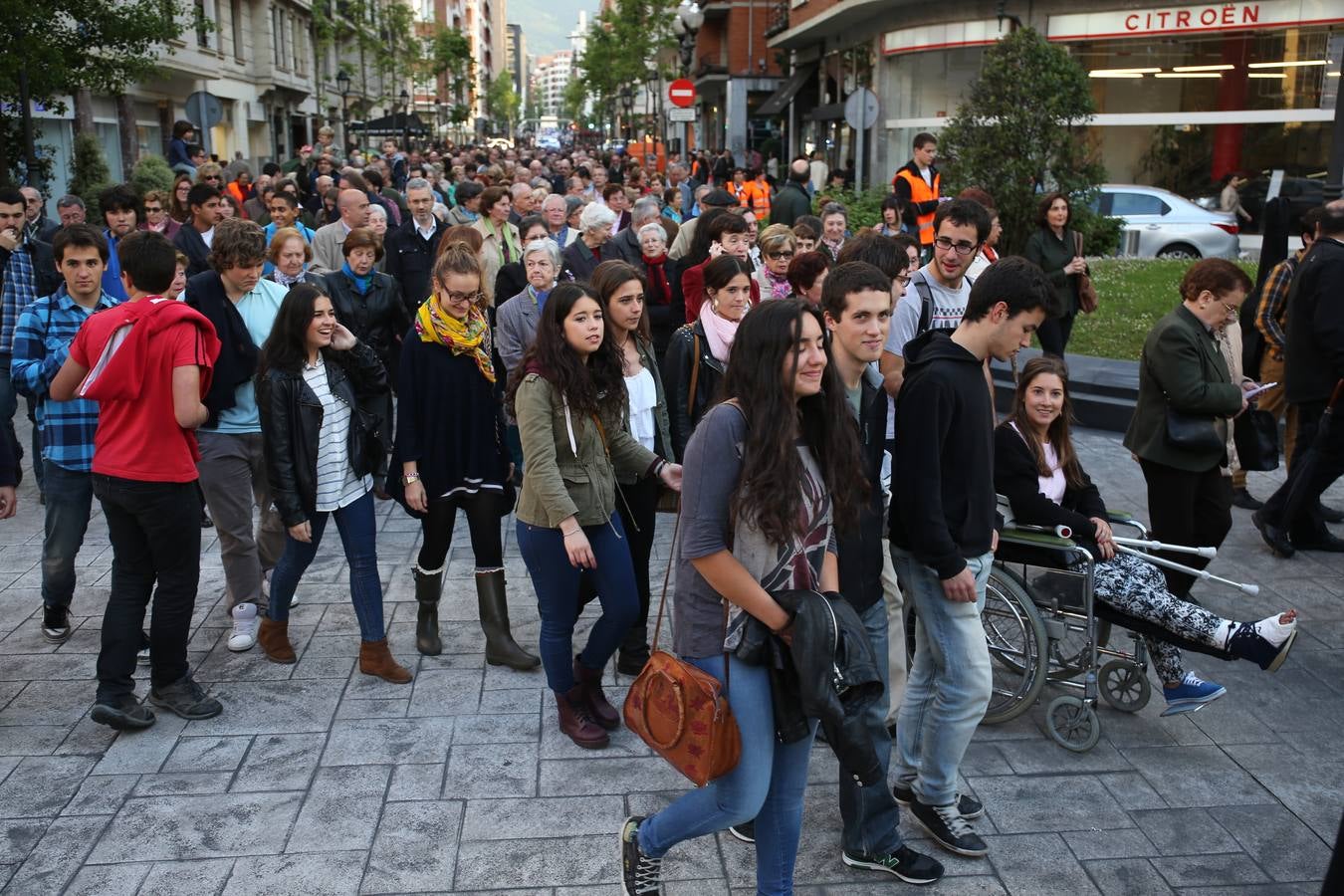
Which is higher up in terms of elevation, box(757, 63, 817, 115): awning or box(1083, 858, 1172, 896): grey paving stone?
box(757, 63, 817, 115): awning

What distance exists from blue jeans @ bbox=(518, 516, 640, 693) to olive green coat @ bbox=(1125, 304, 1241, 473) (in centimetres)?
249

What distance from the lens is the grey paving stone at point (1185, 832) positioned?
4066 mm

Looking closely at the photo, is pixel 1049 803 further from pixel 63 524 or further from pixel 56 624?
pixel 56 624

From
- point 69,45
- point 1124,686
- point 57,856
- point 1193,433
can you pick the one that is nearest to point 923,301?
point 1193,433

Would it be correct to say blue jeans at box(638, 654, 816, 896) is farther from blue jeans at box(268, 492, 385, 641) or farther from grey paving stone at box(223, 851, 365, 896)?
blue jeans at box(268, 492, 385, 641)

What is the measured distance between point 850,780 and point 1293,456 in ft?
15.9

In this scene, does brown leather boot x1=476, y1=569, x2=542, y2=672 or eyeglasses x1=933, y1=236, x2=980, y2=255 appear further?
eyeglasses x1=933, y1=236, x2=980, y2=255

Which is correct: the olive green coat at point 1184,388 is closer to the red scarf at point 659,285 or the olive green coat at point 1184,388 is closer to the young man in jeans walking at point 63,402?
the red scarf at point 659,285

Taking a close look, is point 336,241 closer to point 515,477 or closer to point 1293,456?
point 515,477

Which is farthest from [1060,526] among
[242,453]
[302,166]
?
[302,166]

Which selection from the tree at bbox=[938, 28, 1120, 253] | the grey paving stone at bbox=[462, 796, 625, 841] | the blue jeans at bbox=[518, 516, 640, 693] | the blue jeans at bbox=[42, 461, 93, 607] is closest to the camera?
the grey paving stone at bbox=[462, 796, 625, 841]

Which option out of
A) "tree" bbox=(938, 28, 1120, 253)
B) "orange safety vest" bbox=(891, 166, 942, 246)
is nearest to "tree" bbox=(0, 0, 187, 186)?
"orange safety vest" bbox=(891, 166, 942, 246)

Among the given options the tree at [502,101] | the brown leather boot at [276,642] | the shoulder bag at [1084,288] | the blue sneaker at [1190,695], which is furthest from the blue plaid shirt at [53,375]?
the tree at [502,101]

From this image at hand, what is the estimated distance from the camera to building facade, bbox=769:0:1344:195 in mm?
22609
